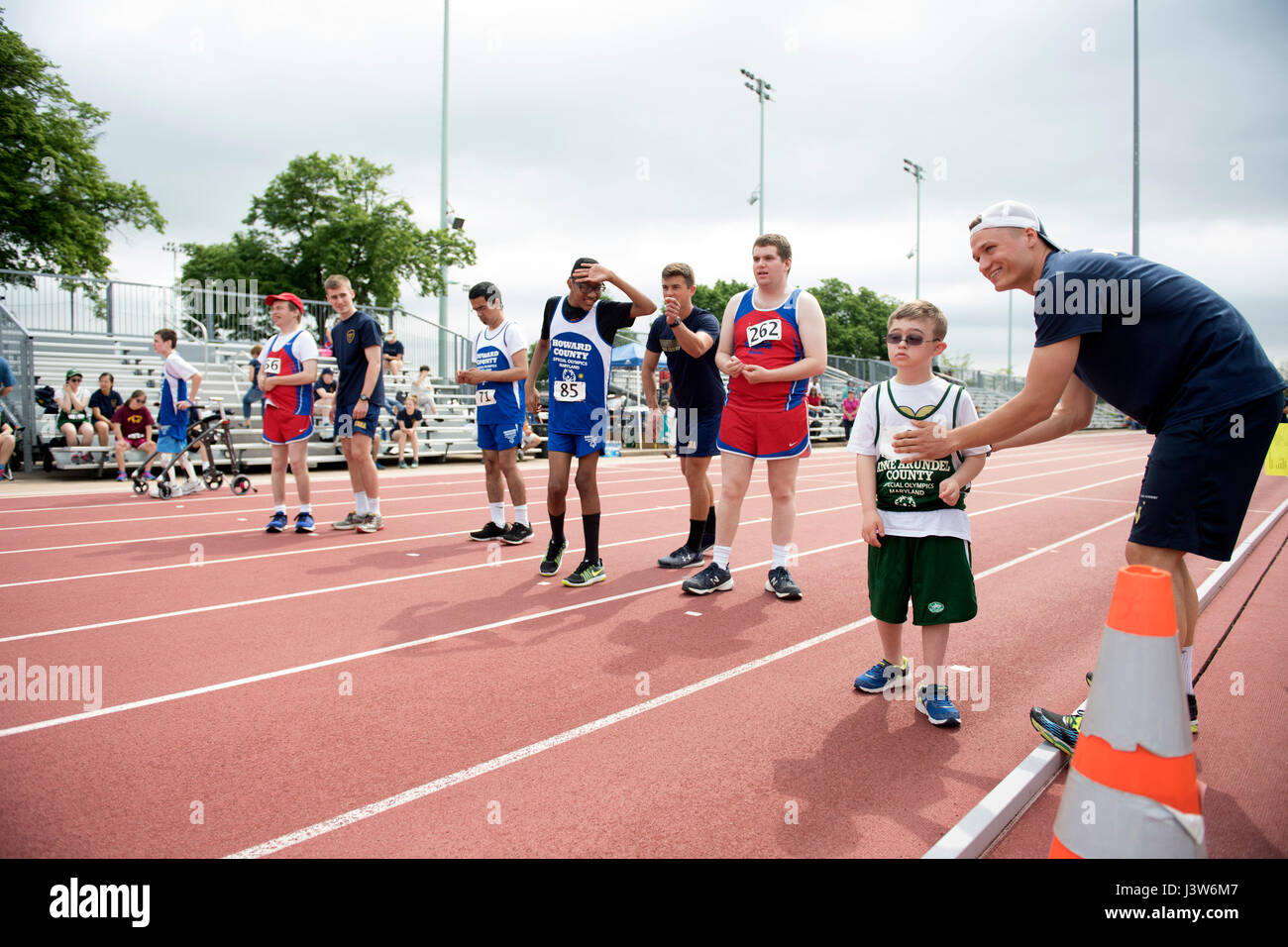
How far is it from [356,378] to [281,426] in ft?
2.89

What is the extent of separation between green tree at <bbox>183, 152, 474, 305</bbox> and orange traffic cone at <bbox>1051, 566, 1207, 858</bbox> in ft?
128

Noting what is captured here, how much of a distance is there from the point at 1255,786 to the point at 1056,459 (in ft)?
75.2

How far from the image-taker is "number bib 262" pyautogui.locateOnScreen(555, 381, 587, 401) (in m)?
5.91

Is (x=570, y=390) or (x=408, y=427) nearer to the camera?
(x=570, y=390)

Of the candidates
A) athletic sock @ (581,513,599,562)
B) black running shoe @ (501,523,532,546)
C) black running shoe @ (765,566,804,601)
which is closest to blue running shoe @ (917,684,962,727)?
black running shoe @ (765,566,804,601)

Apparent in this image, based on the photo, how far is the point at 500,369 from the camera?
24.3 feet

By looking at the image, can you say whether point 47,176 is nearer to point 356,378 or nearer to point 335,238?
→ point 335,238

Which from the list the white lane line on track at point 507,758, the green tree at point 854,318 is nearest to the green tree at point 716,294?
the green tree at point 854,318

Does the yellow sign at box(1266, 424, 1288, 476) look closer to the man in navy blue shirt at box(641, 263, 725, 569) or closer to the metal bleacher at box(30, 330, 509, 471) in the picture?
the man in navy blue shirt at box(641, 263, 725, 569)

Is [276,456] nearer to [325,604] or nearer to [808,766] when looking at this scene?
[325,604]

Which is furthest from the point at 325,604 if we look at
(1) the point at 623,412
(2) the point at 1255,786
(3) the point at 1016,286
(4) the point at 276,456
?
(1) the point at 623,412

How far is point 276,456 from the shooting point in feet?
26.0

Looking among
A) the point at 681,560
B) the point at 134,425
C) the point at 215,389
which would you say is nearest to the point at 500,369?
the point at 681,560

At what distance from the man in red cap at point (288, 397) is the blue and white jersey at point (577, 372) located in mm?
3198
